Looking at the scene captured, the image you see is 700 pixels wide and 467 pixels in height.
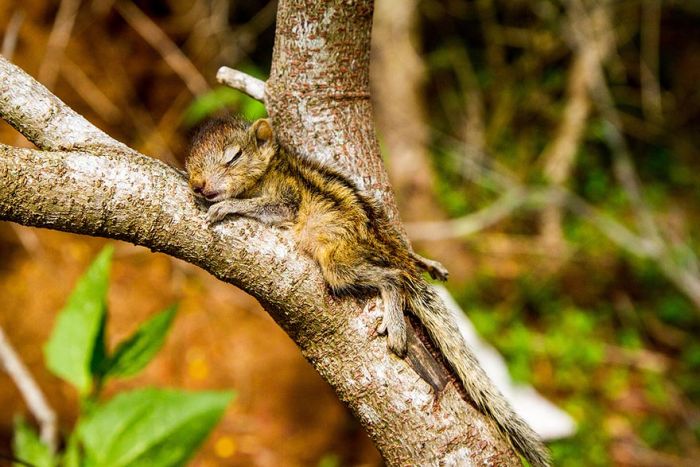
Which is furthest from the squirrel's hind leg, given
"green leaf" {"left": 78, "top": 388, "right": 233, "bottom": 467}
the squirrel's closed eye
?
"green leaf" {"left": 78, "top": 388, "right": 233, "bottom": 467}

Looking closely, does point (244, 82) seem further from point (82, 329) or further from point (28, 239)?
point (28, 239)

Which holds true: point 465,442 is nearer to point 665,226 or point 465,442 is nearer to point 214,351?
point 214,351

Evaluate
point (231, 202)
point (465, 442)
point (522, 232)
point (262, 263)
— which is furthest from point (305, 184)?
point (522, 232)

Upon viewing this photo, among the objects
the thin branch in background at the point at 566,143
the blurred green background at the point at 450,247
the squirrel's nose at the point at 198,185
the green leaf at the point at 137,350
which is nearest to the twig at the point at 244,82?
the squirrel's nose at the point at 198,185

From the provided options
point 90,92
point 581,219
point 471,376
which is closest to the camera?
point 471,376

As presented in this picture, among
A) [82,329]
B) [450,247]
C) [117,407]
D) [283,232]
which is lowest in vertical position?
[117,407]

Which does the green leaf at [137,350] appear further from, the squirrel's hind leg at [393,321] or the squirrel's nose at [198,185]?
the squirrel's hind leg at [393,321]

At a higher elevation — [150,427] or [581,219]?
[581,219]

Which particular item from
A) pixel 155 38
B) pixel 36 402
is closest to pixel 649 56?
pixel 155 38
